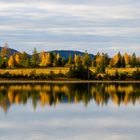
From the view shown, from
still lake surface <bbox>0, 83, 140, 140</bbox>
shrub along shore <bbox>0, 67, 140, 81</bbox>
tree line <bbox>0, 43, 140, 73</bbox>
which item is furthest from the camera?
tree line <bbox>0, 43, 140, 73</bbox>

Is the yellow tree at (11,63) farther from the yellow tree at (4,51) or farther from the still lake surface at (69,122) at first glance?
the still lake surface at (69,122)

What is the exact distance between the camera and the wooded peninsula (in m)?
149

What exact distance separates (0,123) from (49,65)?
14170cm

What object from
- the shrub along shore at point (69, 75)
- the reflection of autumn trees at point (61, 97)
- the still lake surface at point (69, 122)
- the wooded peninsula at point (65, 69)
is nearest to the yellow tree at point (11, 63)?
the wooded peninsula at point (65, 69)

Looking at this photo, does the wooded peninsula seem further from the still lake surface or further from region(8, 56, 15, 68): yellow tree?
the still lake surface

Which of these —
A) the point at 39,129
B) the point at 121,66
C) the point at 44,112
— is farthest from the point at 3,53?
the point at 39,129

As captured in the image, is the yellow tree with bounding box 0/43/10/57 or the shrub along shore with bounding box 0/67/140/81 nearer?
the shrub along shore with bounding box 0/67/140/81

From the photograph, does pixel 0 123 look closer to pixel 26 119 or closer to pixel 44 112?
pixel 26 119

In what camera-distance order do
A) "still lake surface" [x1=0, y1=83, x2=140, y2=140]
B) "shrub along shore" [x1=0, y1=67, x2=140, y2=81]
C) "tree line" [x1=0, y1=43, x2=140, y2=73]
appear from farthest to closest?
"tree line" [x1=0, y1=43, x2=140, y2=73], "shrub along shore" [x1=0, y1=67, x2=140, y2=81], "still lake surface" [x1=0, y1=83, x2=140, y2=140]

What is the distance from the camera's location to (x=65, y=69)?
160625mm

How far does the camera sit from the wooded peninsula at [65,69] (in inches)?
5866

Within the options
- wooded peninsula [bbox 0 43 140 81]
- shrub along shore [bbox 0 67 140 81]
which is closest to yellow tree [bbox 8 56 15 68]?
wooded peninsula [bbox 0 43 140 81]

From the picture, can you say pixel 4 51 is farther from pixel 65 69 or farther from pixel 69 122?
pixel 69 122

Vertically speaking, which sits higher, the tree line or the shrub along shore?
the tree line
